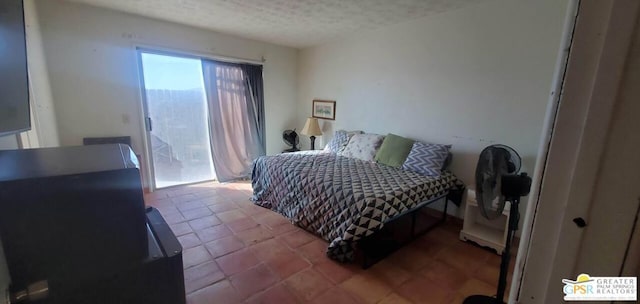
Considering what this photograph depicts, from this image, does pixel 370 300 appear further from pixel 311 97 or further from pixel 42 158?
pixel 311 97

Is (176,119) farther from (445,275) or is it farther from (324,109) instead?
(445,275)

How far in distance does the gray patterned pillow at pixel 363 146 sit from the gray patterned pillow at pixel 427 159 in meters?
0.49

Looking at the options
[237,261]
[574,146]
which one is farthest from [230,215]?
[574,146]


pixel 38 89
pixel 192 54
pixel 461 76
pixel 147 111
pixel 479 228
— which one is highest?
pixel 192 54

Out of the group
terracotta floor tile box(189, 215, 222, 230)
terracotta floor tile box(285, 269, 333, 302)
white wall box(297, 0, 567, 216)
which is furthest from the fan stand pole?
terracotta floor tile box(189, 215, 222, 230)

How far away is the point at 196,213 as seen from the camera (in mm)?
2912

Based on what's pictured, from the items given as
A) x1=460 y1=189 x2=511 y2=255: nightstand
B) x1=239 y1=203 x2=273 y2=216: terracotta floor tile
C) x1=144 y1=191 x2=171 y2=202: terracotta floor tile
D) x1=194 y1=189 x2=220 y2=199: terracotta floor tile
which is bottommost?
x1=239 y1=203 x2=273 y2=216: terracotta floor tile

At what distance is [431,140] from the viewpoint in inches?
118

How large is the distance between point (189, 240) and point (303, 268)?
3.81 ft

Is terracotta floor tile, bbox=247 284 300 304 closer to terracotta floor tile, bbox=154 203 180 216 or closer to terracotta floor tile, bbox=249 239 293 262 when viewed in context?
terracotta floor tile, bbox=249 239 293 262

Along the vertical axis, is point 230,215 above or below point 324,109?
below

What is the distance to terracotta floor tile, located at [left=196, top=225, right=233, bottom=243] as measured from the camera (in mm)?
2385

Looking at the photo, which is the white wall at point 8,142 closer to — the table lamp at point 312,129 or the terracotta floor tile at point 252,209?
the terracotta floor tile at point 252,209

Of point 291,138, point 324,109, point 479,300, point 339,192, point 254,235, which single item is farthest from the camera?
point 291,138
